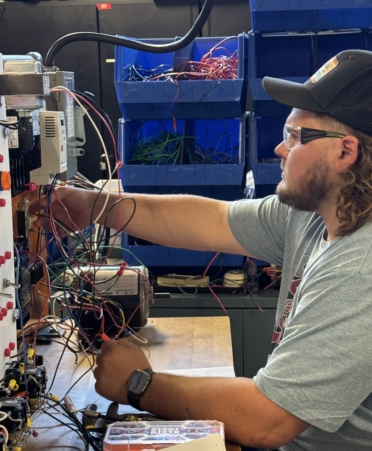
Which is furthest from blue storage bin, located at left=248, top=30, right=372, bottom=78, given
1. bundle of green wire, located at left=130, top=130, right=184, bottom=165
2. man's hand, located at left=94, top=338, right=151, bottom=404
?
man's hand, located at left=94, top=338, right=151, bottom=404

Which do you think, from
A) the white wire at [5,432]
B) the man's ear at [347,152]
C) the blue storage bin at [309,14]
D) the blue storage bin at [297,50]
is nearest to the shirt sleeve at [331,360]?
the man's ear at [347,152]

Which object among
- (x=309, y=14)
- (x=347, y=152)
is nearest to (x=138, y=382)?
(x=347, y=152)

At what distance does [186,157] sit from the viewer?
9.17 feet

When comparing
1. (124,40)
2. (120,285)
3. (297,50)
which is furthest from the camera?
(297,50)

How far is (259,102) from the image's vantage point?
2631 millimetres

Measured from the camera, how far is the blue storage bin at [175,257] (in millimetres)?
2764

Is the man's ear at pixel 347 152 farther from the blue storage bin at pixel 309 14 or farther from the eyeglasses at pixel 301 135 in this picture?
the blue storage bin at pixel 309 14

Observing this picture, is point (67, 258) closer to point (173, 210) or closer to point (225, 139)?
point (173, 210)

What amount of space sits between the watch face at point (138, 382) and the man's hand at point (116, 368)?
0.06 feet

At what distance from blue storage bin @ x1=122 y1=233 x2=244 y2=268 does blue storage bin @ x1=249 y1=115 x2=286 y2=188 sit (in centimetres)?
Answer: 36

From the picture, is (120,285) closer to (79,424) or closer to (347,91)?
(79,424)

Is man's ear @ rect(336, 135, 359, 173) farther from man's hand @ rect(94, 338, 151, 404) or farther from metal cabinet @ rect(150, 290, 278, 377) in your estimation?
metal cabinet @ rect(150, 290, 278, 377)

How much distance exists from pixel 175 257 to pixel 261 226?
1013mm

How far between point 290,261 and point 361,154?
0.39m
